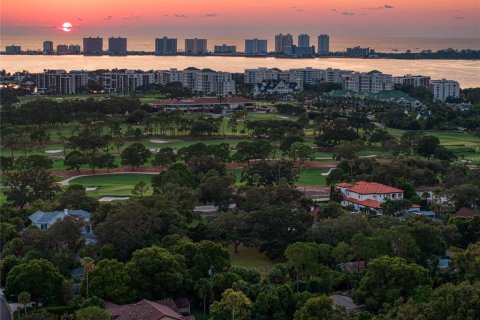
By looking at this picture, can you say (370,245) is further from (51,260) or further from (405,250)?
(51,260)

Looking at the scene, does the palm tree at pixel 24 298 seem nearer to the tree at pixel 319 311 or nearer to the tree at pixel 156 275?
the tree at pixel 156 275

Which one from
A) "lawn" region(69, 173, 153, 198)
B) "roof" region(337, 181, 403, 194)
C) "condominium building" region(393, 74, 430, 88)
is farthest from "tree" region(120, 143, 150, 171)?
"condominium building" region(393, 74, 430, 88)

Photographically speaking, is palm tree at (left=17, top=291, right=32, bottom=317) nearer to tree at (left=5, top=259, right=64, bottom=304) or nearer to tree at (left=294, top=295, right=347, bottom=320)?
tree at (left=5, top=259, right=64, bottom=304)

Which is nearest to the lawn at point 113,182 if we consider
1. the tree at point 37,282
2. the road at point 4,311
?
the tree at point 37,282

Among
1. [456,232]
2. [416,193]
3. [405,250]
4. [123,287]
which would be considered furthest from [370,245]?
[416,193]

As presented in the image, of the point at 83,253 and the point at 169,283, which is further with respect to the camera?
the point at 83,253

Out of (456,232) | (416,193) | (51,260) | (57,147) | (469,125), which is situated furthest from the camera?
(469,125)

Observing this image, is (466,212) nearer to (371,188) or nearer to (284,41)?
(371,188)
